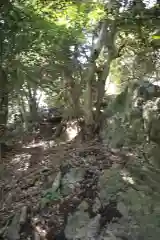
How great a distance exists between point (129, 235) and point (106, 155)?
2.21m

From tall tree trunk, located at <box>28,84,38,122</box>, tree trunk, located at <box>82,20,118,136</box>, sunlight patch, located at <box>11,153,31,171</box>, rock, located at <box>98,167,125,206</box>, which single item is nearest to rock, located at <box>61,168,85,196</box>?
rock, located at <box>98,167,125,206</box>

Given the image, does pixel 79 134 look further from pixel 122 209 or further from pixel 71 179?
pixel 122 209

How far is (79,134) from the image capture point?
8.08 m

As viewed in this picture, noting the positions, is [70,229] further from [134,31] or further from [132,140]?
[134,31]

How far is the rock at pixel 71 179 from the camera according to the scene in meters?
5.41

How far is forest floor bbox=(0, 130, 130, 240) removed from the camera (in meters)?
4.73

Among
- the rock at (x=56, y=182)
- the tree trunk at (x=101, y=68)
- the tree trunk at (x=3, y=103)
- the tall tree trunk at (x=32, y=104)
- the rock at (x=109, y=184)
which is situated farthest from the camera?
the tall tree trunk at (x=32, y=104)

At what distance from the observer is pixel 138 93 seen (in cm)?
721

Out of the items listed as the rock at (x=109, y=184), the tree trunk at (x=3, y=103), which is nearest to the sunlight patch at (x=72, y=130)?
the tree trunk at (x=3, y=103)

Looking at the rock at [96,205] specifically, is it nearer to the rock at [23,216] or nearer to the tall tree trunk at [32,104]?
the rock at [23,216]

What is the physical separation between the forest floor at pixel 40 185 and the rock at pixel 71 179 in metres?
0.11

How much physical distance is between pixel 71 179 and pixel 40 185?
593 mm

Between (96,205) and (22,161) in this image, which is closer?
(96,205)

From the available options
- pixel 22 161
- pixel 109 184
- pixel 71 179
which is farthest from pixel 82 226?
pixel 22 161
